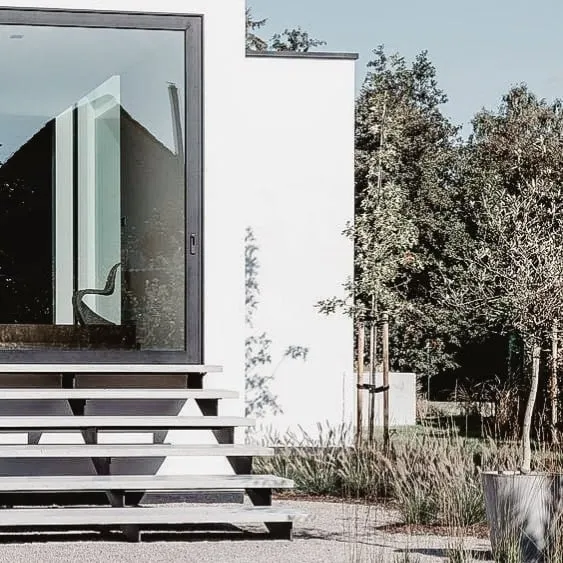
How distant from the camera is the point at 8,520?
20.2ft

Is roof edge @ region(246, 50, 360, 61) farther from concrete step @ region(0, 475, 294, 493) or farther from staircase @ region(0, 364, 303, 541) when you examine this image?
concrete step @ region(0, 475, 294, 493)

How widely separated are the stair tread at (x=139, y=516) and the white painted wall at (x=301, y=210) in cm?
506

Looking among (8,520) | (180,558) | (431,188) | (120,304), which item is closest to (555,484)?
(180,558)

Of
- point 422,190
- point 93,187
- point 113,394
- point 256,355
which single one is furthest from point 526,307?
point 422,190

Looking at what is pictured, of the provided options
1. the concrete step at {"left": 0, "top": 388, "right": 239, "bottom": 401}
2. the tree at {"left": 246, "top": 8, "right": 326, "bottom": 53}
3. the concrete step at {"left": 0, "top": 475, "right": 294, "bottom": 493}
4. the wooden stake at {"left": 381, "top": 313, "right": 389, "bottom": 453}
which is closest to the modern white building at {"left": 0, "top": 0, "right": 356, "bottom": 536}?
the concrete step at {"left": 0, "top": 388, "right": 239, "bottom": 401}

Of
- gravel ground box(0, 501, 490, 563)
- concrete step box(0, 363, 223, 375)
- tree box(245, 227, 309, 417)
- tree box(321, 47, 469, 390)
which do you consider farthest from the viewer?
tree box(321, 47, 469, 390)

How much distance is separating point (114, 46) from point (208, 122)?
77cm

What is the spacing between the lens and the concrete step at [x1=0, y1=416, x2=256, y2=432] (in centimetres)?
706

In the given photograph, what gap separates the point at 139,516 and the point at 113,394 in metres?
1.27

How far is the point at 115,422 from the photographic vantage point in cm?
708

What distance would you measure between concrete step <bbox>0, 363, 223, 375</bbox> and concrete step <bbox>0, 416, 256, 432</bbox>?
0.44 meters

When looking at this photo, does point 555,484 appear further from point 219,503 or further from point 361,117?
point 361,117

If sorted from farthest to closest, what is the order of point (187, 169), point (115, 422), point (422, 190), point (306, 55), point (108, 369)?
point (422, 190), point (306, 55), point (187, 169), point (108, 369), point (115, 422)

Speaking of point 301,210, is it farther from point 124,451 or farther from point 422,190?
point 422,190
